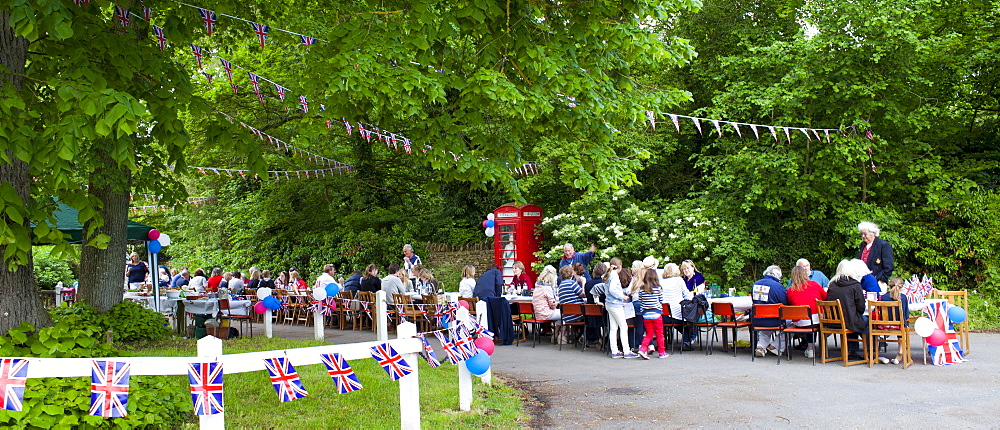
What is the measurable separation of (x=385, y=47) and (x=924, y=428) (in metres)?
5.39

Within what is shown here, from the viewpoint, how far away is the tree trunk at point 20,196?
553cm

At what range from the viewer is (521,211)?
19.7 meters

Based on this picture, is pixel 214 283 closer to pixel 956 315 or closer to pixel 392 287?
pixel 392 287

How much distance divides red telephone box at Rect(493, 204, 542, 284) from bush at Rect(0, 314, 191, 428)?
1377 cm

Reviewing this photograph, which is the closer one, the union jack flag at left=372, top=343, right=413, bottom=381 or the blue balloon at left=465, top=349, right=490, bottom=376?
the union jack flag at left=372, top=343, right=413, bottom=381

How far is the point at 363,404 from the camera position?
6.79 metres

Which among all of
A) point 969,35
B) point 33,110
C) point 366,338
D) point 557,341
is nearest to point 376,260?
point 366,338

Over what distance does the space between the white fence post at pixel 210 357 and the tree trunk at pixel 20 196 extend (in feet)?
7.24

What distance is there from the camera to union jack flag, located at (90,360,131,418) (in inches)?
158

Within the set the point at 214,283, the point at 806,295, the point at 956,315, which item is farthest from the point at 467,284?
the point at 956,315

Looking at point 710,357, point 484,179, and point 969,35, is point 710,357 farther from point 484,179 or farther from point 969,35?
point 969,35

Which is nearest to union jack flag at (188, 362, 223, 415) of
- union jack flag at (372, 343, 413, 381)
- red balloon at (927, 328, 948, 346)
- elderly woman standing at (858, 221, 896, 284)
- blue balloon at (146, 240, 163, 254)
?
union jack flag at (372, 343, 413, 381)

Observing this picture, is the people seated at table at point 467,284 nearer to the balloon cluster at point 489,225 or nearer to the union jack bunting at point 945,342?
the union jack bunting at point 945,342

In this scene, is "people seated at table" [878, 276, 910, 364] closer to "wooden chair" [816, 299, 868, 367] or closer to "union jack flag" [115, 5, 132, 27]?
"wooden chair" [816, 299, 868, 367]
